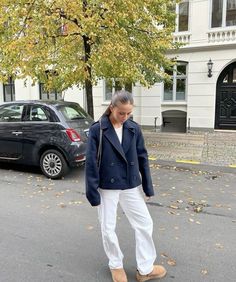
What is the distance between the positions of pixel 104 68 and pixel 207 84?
21.8 ft

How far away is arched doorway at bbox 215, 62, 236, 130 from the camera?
43.2 feet

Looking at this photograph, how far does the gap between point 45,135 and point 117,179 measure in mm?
4164

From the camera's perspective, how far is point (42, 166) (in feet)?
22.3

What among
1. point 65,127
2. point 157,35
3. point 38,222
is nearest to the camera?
point 38,222

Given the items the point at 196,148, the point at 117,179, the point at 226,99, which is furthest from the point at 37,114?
the point at 226,99

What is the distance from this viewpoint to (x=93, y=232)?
4.08 meters

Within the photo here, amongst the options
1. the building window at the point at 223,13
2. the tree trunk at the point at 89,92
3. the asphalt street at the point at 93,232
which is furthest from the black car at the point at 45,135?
the building window at the point at 223,13

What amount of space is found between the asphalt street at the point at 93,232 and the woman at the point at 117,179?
323mm

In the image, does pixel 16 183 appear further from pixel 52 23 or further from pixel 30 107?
pixel 52 23

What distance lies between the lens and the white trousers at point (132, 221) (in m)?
2.89

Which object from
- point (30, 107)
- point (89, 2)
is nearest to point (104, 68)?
point (89, 2)

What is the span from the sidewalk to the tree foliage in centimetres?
229

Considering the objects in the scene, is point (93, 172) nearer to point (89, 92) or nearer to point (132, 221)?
point (132, 221)

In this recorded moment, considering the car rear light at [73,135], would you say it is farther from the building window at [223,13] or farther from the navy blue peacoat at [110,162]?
the building window at [223,13]
